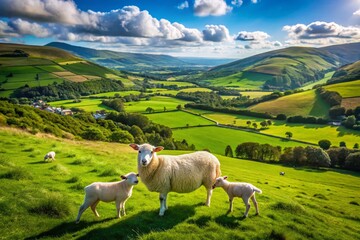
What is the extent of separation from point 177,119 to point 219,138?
95.4 ft

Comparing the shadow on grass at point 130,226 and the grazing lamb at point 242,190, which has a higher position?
the grazing lamb at point 242,190

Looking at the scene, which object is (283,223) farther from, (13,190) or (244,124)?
(244,124)

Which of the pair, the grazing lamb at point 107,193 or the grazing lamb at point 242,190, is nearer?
the grazing lamb at point 107,193

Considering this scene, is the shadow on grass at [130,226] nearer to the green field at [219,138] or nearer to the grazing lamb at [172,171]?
the grazing lamb at [172,171]

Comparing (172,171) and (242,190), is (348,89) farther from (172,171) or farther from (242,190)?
(172,171)

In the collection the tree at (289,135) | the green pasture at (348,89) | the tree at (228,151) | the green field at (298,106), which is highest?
the green pasture at (348,89)

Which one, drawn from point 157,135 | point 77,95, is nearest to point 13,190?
point 157,135

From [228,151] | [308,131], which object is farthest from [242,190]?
[308,131]

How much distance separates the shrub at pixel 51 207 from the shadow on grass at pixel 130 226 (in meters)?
0.82

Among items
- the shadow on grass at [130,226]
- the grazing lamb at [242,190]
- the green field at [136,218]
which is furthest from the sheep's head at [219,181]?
the shadow on grass at [130,226]

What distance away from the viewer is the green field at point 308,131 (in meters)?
91.7

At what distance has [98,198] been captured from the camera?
37.7 ft

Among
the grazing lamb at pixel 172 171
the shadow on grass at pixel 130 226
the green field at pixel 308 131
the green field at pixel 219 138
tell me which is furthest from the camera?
the green field at pixel 308 131

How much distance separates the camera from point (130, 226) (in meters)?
10.4
